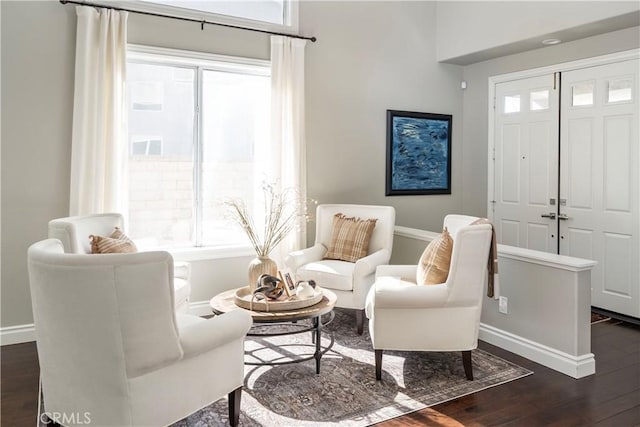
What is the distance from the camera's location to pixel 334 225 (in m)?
4.54

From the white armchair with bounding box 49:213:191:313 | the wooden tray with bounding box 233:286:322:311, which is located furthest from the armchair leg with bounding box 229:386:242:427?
the white armchair with bounding box 49:213:191:313

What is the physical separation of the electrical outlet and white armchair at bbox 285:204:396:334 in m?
1.00

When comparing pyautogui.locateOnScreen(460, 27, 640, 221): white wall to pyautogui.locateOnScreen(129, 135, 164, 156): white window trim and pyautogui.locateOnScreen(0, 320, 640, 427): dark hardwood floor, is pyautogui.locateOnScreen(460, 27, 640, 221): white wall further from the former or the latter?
pyautogui.locateOnScreen(129, 135, 164, 156): white window trim

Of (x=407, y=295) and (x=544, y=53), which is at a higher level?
(x=544, y=53)

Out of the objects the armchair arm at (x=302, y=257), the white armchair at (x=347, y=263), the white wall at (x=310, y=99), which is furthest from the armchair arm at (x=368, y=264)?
the white wall at (x=310, y=99)

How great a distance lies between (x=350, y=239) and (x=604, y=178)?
2444 millimetres

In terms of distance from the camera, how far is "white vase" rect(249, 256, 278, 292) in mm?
3197

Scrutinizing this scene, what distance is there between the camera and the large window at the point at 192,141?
4.21 m

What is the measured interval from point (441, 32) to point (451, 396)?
14.2 feet

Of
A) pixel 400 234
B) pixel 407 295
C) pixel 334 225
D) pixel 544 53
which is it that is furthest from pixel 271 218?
pixel 544 53

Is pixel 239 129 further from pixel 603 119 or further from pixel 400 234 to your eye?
pixel 603 119

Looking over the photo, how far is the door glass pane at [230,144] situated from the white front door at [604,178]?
118 inches

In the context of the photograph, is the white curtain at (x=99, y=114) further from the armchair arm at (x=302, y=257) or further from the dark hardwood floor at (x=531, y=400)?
the armchair arm at (x=302, y=257)

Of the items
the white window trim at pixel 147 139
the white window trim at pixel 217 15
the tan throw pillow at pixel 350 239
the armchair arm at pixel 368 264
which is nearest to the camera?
the armchair arm at pixel 368 264
